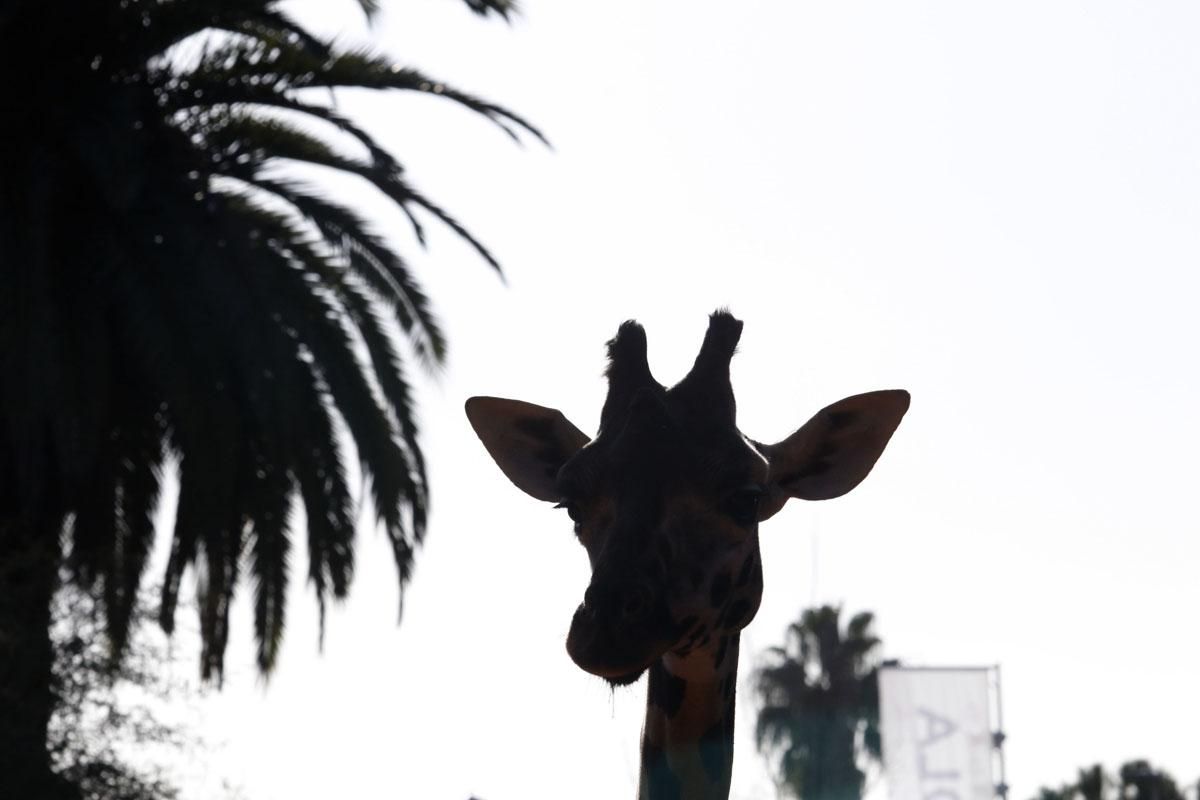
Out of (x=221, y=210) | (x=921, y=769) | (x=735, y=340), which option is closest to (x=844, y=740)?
(x=921, y=769)

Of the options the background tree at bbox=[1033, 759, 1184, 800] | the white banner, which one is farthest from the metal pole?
the background tree at bbox=[1033, 759, 1184, 800]

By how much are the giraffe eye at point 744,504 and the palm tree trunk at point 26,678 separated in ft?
39.1

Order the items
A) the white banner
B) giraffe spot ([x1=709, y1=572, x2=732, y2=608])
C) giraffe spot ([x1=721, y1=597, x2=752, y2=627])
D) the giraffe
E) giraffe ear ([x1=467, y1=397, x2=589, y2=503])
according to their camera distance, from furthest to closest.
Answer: the white banner
giraffe ear ([x1=467, y1=397, x2=589, y2=503])
giraffe spot ([x1=721, y1=597, x2=752, y2=627])
giraffe spot ([x1=709, y1=572, x2=732, y2=608])
the giraffe

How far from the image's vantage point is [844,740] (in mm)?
54438

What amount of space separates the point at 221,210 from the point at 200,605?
3.94 meters

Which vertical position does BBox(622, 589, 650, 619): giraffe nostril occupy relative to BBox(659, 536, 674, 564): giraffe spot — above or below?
below

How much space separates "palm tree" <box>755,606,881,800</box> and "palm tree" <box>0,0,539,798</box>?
33224 millimetres

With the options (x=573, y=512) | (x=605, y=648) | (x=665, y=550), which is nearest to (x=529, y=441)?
(x=573, y=512)

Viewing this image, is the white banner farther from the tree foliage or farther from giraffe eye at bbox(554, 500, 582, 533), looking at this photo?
giraffe eye at bbox(554, 500, 582, 533)

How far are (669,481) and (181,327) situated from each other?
497 inches

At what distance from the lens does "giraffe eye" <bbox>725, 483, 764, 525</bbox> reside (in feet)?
16.8

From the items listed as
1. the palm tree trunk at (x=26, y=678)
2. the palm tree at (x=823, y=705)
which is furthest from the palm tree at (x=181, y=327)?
the palm tree at (x=823, y=705)

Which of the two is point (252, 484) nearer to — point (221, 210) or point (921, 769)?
point (221, 210)

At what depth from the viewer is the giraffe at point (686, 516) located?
4.73 m
